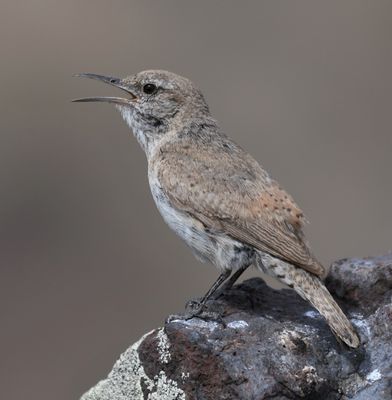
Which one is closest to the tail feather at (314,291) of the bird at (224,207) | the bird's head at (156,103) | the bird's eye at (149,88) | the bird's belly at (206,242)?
the bird at (224,207)

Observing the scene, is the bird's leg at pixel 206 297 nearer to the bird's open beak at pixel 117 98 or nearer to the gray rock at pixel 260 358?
the gray rock at pixel 260 358

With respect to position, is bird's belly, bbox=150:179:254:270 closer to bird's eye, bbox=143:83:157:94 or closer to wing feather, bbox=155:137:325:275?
wing feather, bbox=155:137:325:275

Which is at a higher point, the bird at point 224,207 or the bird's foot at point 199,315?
the bird at point 224,207

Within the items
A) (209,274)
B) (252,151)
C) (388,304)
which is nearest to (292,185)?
(252,151)

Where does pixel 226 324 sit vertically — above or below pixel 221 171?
below

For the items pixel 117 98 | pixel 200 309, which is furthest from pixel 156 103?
pixel 200 309

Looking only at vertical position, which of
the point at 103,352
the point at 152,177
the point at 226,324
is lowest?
the point at 103,352

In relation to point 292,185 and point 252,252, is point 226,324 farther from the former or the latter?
point 292,185
